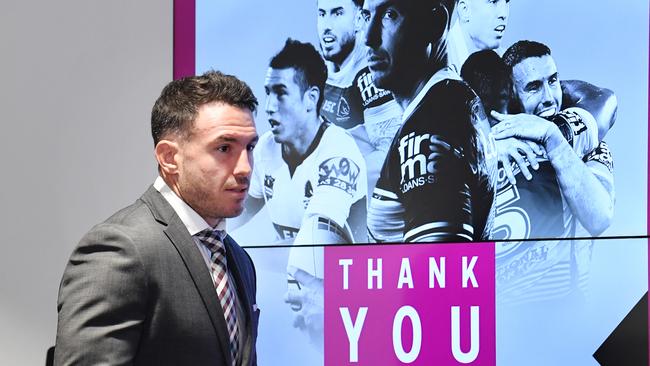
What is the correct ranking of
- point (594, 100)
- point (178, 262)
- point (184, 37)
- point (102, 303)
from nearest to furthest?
point (102, 303) < point (178, 262) < point (594, 100) < point (184, 37)

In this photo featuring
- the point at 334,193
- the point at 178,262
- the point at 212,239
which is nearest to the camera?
the point at 178,262

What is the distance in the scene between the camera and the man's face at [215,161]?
5.00ft

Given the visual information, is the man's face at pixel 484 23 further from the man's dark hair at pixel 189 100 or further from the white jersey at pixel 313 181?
the man's dark hair at pixel 189 100

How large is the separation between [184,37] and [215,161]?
60.1 inches

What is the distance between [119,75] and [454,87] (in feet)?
3.71

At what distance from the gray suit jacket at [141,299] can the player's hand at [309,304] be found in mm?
1287

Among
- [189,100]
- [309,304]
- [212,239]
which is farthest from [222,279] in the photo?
[309,304]

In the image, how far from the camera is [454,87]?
9.25 feet

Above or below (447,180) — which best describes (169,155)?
below

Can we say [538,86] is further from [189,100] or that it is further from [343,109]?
[189,100]

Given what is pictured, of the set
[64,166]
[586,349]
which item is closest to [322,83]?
[64,166]

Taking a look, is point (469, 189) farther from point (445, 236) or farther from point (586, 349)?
point (586, 349)

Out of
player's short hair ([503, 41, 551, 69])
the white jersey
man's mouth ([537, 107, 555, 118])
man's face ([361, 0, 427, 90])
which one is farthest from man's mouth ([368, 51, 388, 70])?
man's mouth ([537, 107, 555, 118])

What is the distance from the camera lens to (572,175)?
2754 mm
